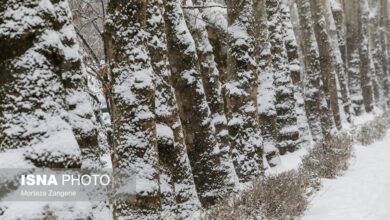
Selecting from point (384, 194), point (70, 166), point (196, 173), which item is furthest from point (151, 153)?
point (384, 194)

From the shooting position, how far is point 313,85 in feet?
42.3

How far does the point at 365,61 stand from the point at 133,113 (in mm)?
18009

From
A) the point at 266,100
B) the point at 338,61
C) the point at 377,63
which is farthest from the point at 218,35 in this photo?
the point at 377,63

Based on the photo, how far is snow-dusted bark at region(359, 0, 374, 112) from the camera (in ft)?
65.0

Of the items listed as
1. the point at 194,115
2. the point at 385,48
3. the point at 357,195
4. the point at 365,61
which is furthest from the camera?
the point at 385,48

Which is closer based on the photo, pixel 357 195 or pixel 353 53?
pixel 357 195

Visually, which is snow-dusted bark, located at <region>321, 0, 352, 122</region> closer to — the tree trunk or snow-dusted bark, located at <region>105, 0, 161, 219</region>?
the tree trunk

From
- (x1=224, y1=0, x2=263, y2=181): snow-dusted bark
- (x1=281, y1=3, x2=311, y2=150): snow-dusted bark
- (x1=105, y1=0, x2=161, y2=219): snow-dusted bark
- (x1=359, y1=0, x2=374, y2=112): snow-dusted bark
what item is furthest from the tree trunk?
(x1=359, y1=0, x2=374, y2=112): snow-dusted bark

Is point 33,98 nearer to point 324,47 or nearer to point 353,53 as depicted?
point 324,47

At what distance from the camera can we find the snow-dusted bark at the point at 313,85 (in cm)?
1278

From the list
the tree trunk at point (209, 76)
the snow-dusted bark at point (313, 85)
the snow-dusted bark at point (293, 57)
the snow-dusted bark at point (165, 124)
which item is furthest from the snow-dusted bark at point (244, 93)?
the snow-dusted bark at point (313, 85)

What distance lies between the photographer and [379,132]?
1535 cm

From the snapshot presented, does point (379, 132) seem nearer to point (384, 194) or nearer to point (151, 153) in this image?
point (384, 194)

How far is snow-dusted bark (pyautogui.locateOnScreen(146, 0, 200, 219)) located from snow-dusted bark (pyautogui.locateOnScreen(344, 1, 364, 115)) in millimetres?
15426
